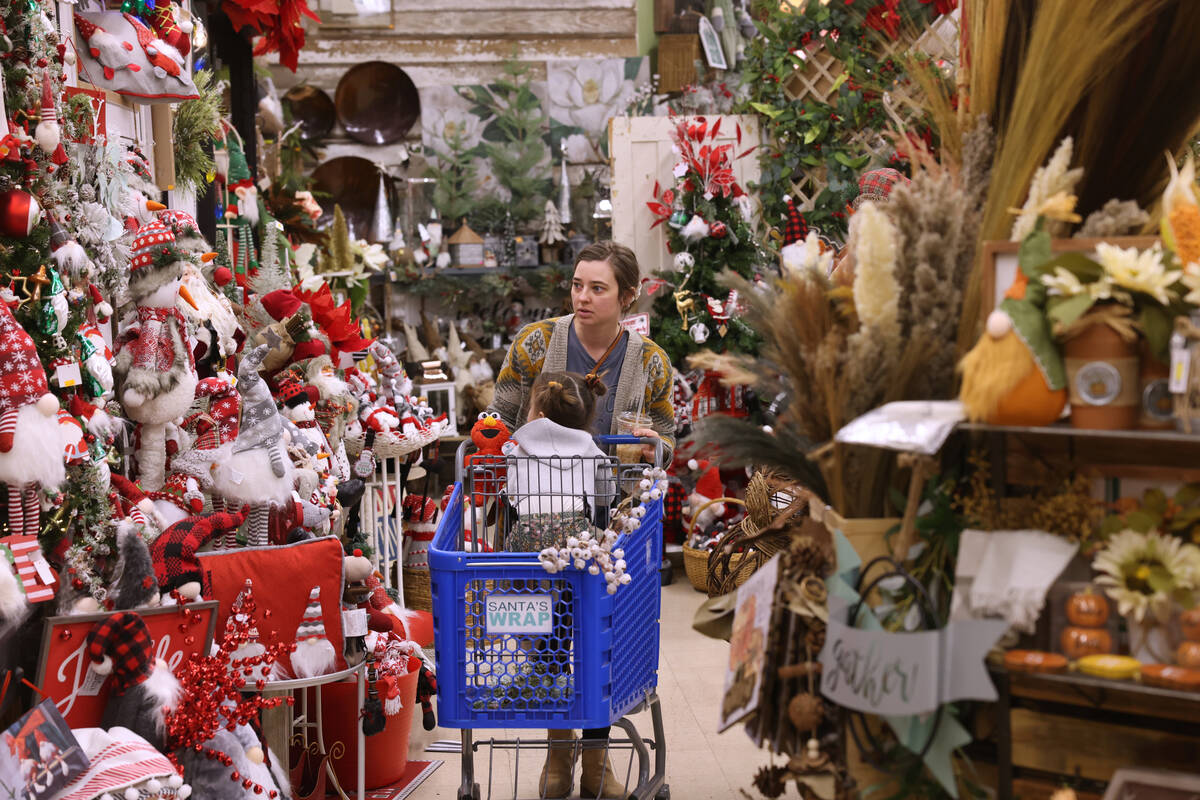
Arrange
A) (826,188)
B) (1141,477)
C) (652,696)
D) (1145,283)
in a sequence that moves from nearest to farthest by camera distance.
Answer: (1145,283) < (1141,477) < (652,696) < (826,188)

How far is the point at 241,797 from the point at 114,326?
1.09 m

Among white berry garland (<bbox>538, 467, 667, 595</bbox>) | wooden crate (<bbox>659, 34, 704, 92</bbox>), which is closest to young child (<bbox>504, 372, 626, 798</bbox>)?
white berry garland (<bbox>538, 467, 667, 595</bbox>)

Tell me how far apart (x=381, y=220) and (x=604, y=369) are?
16.0 ft

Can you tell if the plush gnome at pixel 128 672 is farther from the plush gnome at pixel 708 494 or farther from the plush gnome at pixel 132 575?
the plush gnome at pixel 708 494

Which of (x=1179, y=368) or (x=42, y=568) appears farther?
(x=42, y=568)

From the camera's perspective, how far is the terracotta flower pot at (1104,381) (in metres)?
1.25

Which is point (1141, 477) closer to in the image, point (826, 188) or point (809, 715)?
point (809, 715)

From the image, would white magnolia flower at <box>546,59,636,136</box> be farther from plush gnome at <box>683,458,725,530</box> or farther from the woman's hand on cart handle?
the woman's hand on cart handle

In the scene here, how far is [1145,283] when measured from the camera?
1227 mm

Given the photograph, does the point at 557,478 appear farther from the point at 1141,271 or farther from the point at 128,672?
the point at 1141,271

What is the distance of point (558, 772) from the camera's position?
2.77 m

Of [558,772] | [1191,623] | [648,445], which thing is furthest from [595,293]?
[1191,623]

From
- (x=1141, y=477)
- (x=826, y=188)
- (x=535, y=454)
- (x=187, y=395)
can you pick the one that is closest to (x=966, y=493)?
(x=1141, y=477)

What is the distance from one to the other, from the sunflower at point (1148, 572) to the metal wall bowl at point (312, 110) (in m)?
7.06
